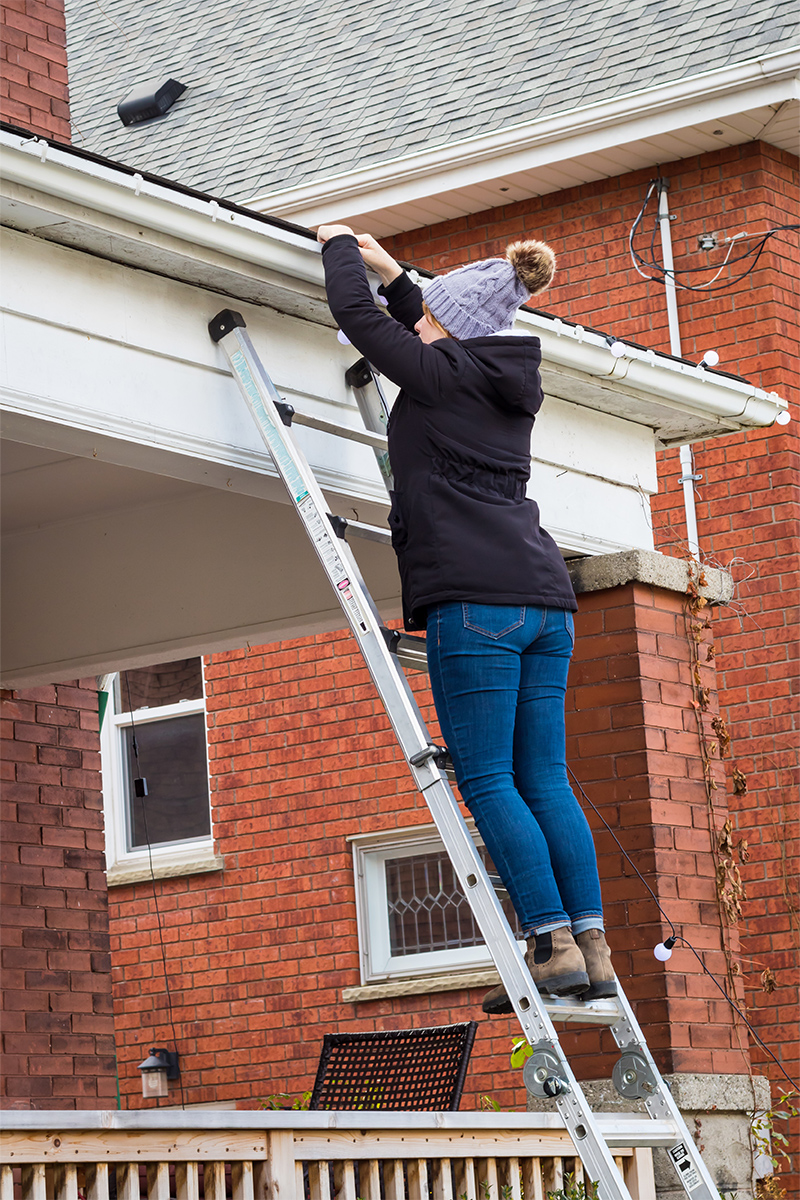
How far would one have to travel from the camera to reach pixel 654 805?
6.18 metres

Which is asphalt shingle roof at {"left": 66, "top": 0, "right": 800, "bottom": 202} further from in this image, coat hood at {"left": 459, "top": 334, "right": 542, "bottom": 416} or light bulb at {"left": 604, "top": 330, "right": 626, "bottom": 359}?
coat hood at {"left": 459, "top": 334, "right": 542, "bottom": 416}

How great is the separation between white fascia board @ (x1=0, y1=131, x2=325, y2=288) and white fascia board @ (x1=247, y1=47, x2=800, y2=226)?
4537 mm

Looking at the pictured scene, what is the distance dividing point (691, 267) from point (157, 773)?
14.7ft

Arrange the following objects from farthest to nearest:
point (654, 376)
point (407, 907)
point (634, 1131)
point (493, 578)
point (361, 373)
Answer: point (407, 907) < point (654, 376) < point (361, 373) < point (493, 578) < point (634, 1131)

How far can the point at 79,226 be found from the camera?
4590mm

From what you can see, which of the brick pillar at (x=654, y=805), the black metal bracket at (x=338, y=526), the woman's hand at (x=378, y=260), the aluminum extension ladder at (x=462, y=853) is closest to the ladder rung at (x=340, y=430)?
the aluminum extension ladder at (x=462, y=853)

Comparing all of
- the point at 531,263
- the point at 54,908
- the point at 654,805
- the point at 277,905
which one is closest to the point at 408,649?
the point at 531,263

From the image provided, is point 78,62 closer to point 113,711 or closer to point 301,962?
point 113,711

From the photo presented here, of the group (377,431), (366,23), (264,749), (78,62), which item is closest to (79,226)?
(377,431)

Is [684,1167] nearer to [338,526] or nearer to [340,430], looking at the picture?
[338,526]

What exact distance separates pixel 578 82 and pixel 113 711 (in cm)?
474

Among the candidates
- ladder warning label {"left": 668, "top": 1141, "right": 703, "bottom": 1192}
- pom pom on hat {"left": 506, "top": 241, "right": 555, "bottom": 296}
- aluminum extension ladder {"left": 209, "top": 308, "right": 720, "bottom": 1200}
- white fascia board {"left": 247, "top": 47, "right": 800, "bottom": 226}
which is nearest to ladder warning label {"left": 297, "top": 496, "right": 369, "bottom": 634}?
aluminum extension ladder {"left": 209, "top": 308, "right": 720, "bottom": 1200}

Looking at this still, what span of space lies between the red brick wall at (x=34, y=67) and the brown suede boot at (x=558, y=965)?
483 centimetres

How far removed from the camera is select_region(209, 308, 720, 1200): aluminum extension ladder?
4027 mm
